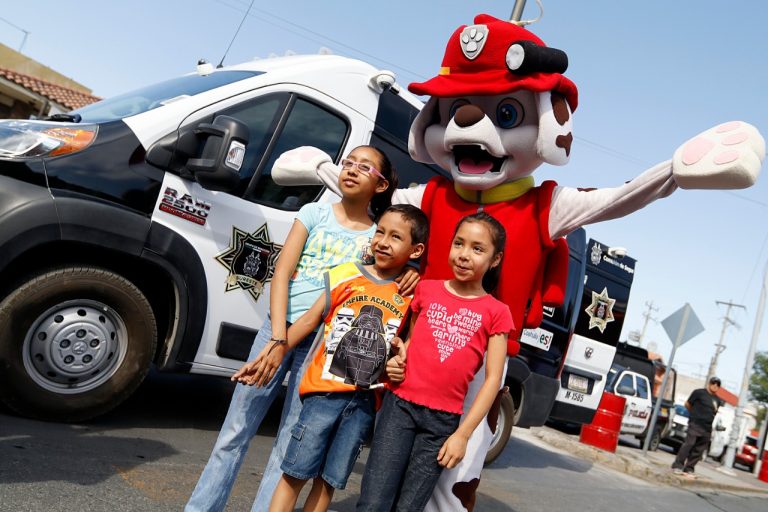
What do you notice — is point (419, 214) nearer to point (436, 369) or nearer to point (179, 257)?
point (436, 369)

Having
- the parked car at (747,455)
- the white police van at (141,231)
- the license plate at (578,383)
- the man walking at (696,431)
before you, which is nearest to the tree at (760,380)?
the parked car at (747,455)

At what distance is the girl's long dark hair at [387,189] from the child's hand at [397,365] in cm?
68

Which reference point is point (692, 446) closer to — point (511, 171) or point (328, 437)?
point (511, 171)

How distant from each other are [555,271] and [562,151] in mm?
477

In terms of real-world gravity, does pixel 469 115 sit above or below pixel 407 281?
above

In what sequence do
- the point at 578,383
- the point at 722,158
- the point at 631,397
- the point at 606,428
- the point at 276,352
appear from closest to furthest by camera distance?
the point at 722,158 < the point at 276,352 < the point at 578,383 < the point at 606,428 < the point at 631,397

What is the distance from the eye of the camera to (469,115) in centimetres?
268

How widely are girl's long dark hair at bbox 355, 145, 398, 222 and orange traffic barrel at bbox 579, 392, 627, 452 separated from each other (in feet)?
29.1

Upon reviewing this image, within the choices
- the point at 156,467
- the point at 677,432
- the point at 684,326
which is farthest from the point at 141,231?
the point at 677,432

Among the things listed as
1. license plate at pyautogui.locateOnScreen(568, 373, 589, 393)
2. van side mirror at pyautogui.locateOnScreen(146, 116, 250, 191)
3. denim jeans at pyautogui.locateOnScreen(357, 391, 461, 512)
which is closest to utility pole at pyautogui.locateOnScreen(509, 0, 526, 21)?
license plate at pyautogui.locateOnScreen(568, 373, 589, 393)

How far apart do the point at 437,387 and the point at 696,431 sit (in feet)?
32.1

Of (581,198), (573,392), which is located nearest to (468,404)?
(581,198)

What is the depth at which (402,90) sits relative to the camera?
5.10 metres

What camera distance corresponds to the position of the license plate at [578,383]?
7914 mm
